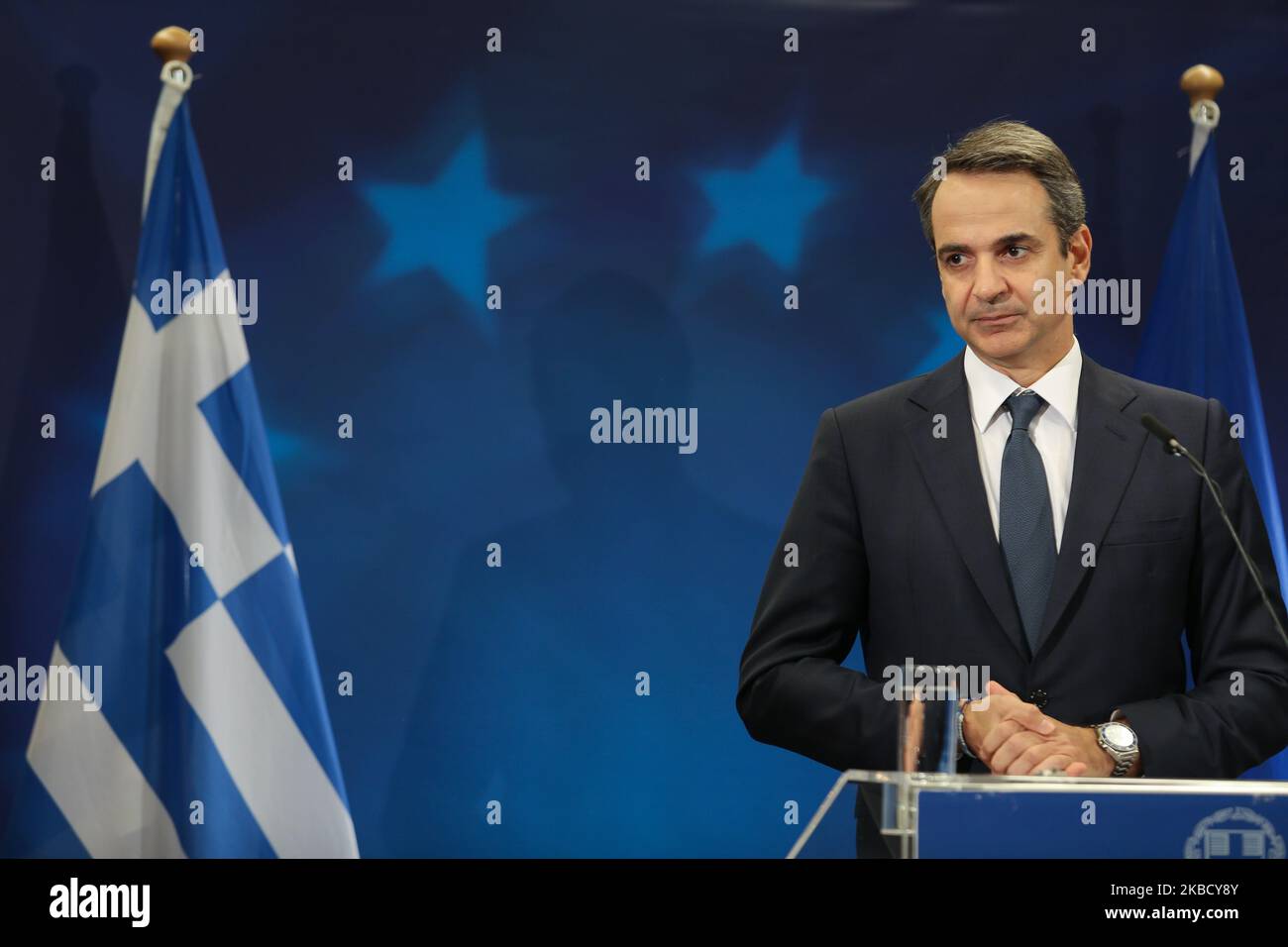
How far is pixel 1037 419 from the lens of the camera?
8.53ft

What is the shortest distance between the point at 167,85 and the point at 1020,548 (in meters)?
2.59

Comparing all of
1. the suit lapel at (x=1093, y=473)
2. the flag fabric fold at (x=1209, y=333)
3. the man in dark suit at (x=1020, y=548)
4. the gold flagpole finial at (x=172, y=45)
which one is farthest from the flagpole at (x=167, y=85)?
the flag fabric fold at (x=1209, y=333)

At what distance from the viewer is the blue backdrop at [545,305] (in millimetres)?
4047

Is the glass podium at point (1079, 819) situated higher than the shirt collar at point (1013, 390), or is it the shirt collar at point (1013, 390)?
the shirt collar at point (1013, 390)

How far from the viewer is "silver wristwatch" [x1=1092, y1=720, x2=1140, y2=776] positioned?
2170 millimetres

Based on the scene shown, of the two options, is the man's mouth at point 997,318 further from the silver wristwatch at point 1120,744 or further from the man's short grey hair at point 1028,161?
the silver wristwatch at point 1120,744

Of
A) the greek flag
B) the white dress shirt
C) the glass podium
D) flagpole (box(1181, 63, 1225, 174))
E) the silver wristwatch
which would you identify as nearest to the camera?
the glass podium

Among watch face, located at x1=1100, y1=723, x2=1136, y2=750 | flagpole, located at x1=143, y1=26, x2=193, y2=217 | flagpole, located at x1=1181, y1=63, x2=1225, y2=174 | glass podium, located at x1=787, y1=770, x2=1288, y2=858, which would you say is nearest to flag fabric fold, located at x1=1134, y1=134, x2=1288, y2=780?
flagpole, located at x1=1181, y1=63, x2=1225, y2=174

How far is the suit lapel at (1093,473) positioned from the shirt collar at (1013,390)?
21 mm

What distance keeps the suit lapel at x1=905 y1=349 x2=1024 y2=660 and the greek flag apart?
1.82 m

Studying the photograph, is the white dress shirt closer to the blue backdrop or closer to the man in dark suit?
the man in dark suit

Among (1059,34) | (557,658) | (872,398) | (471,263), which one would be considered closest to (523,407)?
(471,263)

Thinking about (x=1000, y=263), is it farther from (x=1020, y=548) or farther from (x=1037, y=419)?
(x=1020, y=548)
